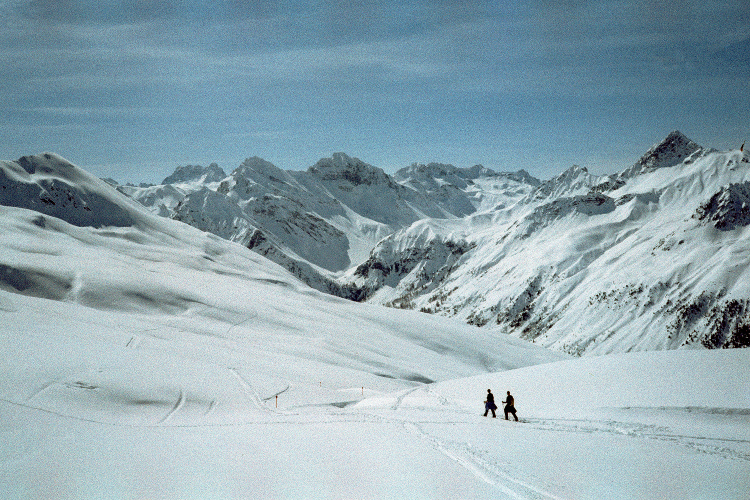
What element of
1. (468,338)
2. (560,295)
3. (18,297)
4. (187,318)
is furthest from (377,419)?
(560,295)

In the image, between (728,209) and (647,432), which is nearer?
(647,432)

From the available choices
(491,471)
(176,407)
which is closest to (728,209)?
(491,471)

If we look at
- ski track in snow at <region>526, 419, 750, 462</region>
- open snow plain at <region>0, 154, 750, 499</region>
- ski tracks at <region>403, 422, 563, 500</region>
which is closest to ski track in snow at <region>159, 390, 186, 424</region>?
open snow plain at <region>0, 154, 750, 499</region>

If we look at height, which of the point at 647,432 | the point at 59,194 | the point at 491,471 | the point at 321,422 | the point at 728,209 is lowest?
the point at 321,422

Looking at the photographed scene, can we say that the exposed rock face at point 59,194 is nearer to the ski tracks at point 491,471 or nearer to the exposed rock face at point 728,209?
the ski tracks at point 491,471

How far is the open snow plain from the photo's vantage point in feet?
36.7

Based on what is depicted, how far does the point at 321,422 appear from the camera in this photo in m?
19.3

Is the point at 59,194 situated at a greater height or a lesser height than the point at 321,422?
greater

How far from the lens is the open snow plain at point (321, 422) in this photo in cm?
1119

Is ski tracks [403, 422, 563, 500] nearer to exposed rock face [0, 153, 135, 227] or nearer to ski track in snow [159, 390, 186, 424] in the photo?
ski track in snow [159, 390, 186, 424]

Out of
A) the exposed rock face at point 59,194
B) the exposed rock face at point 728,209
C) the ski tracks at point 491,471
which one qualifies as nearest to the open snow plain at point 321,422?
the ski tracks at point 491,471

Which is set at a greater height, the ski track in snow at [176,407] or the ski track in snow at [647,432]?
the ski track in snow at [647,432]

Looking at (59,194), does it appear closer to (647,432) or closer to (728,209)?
(647,432)

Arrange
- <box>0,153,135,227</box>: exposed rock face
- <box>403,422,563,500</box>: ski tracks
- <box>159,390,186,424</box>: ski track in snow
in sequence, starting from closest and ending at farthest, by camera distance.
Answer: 1. <box>403,422,563,500</box>: ski tracks
2. <box>159,390,186,424</box>: ski track in snow
3. <box>0,153,135,227</box>: exposed rock face
